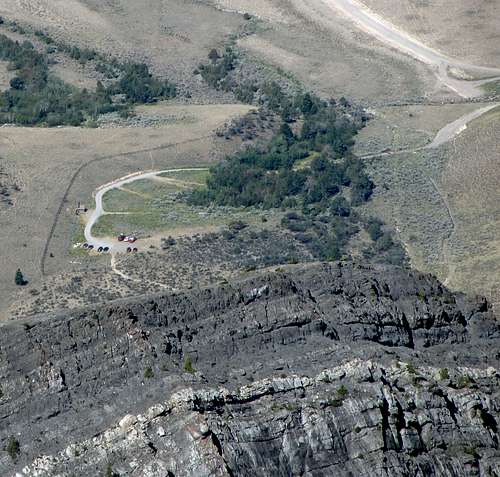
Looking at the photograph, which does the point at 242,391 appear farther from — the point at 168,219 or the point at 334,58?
the point at 334,58

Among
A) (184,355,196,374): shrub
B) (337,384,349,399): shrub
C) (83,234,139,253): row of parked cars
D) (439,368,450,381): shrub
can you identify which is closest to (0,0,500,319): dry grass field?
(83,234,139,253): row of parked cars

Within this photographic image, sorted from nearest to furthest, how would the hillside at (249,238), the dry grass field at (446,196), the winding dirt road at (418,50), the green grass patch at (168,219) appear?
the hillside at (249,238), the dry grass field at (446,196), the green grass patch at (168,219), the winding dirt road at (418,50)

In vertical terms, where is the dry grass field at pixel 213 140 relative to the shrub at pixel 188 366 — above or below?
below

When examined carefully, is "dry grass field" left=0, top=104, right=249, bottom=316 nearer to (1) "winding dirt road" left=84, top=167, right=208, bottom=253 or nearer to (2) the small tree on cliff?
(2) the small tree on cliff

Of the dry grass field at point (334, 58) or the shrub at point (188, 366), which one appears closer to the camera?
the shrub at point (188, 366)

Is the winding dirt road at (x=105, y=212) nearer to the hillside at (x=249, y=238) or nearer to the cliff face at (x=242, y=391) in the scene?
the hillside at (x=249, y=238)

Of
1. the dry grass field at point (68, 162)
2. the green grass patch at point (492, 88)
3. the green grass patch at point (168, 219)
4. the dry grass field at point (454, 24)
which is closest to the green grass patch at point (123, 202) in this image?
the green grass patch at point (168, 219)

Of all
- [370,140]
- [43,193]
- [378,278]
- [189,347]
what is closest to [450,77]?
[370,140]
